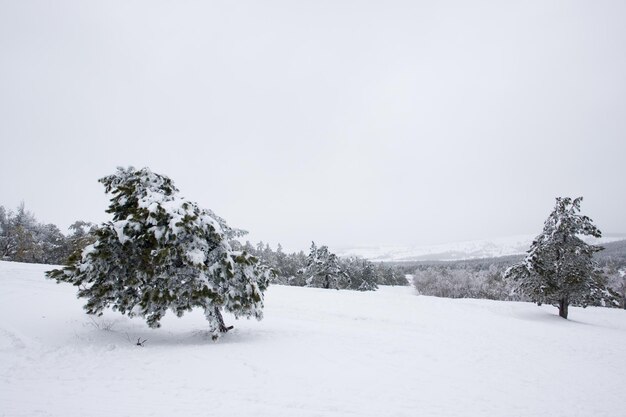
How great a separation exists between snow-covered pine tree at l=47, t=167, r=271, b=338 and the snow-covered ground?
1516 mm

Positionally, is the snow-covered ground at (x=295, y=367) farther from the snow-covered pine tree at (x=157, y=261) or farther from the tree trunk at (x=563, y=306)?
the tree trunk at (x=563, y=306)

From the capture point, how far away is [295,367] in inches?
367

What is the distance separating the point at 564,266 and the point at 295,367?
75.1 ft

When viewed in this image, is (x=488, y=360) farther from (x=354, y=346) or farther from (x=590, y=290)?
(x=590, y=290)

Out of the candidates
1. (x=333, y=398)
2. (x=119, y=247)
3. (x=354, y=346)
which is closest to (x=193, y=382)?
(x=333, y=398)

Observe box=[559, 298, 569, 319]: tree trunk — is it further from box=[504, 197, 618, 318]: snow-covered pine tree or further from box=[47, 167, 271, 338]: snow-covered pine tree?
box=[47, 167, 271, 338]: snow-covered pine tree

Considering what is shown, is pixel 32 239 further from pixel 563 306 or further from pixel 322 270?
pixel 563 306

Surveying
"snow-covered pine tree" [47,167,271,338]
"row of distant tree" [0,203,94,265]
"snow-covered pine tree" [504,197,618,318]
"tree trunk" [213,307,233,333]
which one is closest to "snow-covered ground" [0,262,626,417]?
"tree trunk" [213,307,233,333]

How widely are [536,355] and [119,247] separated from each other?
53.9ft

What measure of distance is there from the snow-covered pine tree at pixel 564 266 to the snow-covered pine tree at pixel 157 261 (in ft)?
71.2

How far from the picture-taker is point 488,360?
11.6m

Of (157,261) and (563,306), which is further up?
(157,261)

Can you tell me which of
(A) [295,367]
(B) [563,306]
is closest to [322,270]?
(B) [563,306]

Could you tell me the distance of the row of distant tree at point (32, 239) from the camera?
44344 mm
